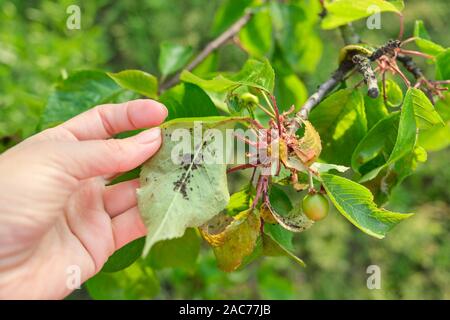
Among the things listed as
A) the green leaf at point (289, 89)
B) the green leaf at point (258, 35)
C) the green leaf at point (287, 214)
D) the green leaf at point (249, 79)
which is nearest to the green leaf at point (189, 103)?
the green leaf at point (249, 79)

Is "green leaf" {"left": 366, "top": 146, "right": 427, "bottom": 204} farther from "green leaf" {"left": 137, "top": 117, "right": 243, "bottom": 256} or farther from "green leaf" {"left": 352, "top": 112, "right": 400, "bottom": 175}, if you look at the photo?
"green leaf" {"left": 137, "top": 117, "right": 243, "bottom": 256}

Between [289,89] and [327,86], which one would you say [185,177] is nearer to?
[327,86]

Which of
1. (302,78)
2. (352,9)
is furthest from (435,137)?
(302,78)

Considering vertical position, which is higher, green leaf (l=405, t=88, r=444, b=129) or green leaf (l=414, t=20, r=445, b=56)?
green leaf (l=414, t=20, r=445, b=56)

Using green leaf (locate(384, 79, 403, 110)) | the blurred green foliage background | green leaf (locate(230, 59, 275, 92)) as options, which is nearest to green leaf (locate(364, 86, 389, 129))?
green leaf (locate(384, 79, 403, 110))

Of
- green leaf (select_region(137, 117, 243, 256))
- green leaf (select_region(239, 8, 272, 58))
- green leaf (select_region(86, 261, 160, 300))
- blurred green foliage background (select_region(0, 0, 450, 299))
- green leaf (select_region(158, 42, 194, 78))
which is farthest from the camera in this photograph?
blurred green foliage background (select_region(0, 0, 450, 299))
